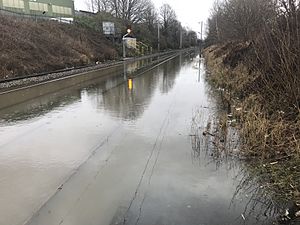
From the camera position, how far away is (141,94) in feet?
55.5

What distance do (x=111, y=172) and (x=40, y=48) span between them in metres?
27.7

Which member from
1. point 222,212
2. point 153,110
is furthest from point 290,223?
point 153,110

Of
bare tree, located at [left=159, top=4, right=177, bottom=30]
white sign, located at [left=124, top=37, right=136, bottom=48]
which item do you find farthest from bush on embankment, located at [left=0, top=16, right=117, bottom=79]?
bare tree, located at [left=159, top=4, right=177, bottom=30]

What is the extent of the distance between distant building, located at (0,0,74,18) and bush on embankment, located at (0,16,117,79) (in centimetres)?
805

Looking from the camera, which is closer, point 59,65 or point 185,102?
point 185,102

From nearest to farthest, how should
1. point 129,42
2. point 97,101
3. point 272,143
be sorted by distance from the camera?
point 272,143 < point 97,101 < point 129,42

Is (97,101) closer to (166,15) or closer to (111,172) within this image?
(111,172)

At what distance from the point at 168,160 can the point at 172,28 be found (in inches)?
4669

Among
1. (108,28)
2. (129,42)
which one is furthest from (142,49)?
(108,28)

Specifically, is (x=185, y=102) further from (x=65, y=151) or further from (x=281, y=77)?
(x=65, y=151)

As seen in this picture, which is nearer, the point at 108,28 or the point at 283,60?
the point at 283,60

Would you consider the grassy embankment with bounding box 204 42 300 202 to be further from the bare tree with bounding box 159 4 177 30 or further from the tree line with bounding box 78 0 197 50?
the bare tree with bounding box 159 4 177 30

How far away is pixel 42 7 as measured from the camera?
191 feet

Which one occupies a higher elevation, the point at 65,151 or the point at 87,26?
the point at 87,26
